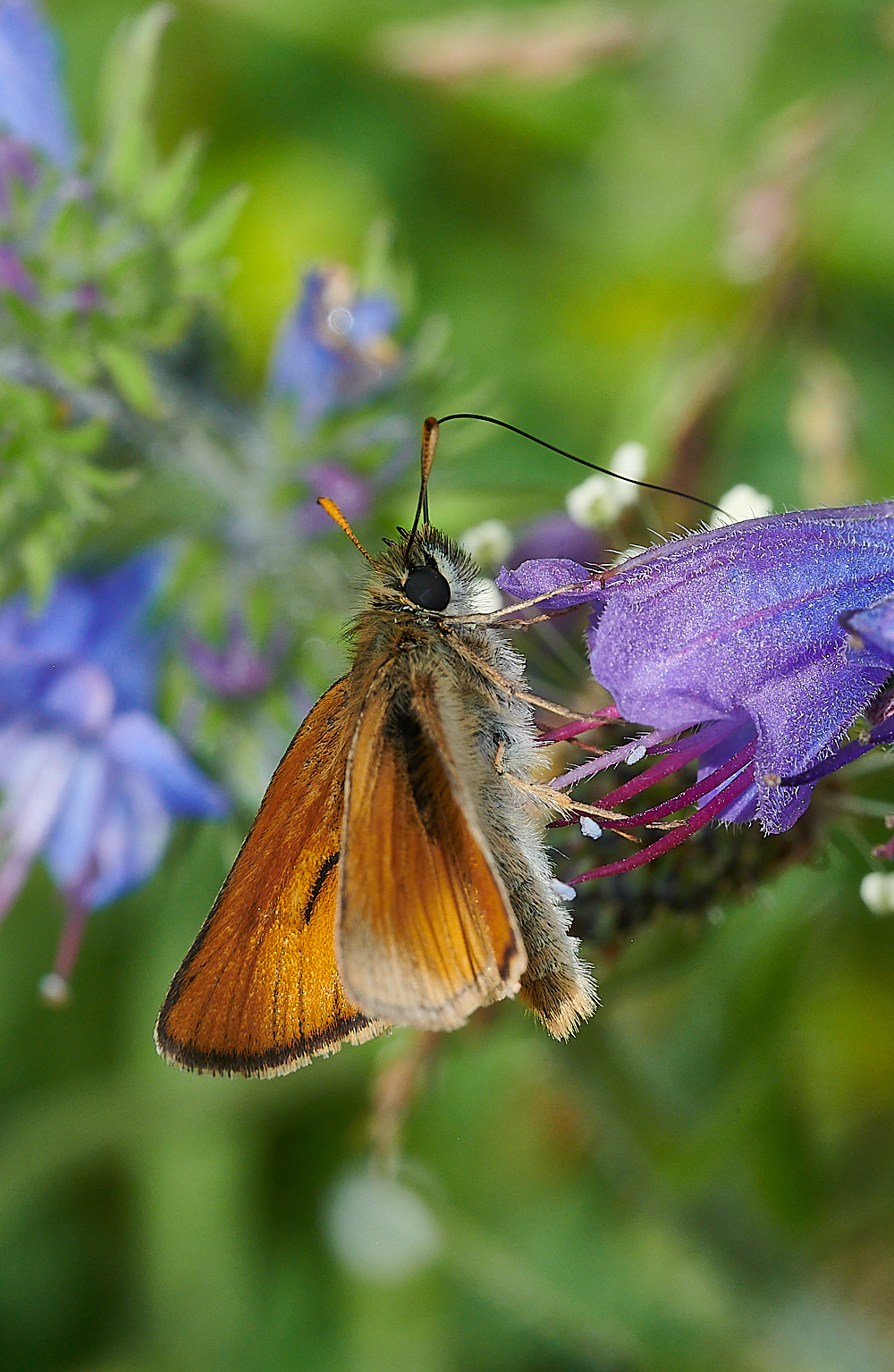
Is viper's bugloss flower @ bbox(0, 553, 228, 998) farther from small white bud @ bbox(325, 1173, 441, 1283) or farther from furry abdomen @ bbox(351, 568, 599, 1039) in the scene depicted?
small white bud @ bbox(325, 1173, 441, 1283)

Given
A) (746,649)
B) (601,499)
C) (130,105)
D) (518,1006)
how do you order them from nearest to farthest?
1. (746,649)
2. (601,499)
3. (130,105)
4. (518,1006)

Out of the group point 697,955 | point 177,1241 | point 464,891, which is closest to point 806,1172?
point 697,955

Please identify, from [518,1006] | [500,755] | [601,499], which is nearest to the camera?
[500,755]

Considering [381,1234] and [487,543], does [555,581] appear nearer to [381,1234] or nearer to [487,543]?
[487,543]

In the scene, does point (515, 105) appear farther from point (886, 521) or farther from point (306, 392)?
point (886, 521)

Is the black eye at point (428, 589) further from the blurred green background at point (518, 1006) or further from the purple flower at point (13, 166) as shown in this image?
the purple flower at point (13, 166)

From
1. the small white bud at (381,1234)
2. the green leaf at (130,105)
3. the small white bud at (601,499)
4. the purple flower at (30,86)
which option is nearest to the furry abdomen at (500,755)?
the small white bud at (601,499)

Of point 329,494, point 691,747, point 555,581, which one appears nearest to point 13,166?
point 329,494

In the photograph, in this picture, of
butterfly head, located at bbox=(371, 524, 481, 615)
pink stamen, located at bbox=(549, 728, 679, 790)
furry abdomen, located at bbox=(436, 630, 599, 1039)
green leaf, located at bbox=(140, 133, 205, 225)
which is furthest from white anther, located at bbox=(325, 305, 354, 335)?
pink stamen, located at bbox=(549, 728, 679, 790)
